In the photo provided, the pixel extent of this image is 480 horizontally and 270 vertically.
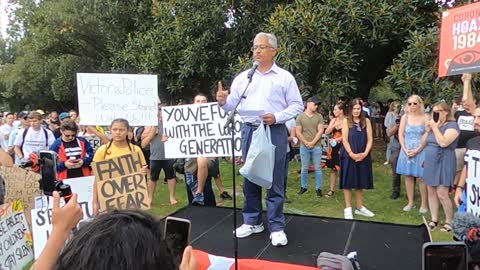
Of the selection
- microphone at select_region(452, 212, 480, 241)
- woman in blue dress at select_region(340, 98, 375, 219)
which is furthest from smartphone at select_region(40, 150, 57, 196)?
woman in blue dress at select_region(340, 98, 375, 219)

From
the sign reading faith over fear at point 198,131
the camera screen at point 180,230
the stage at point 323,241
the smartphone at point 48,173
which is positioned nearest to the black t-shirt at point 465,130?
the stage at point 323,241

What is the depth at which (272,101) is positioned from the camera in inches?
144

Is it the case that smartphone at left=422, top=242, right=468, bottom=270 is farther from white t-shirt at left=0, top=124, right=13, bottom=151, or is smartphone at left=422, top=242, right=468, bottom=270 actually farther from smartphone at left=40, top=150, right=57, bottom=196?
white t-shirt at left=0, top=124, right=13, bottom=151

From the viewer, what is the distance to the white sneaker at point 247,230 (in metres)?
3.90

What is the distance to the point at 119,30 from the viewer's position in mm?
13039

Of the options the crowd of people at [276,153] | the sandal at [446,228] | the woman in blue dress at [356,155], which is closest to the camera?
the crowd of people at [276,153]

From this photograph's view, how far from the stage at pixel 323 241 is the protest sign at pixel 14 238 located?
1437 millimetres

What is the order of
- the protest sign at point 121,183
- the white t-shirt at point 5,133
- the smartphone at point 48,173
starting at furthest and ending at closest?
the white t-shirt at point 5,133 → the protest sign at point 121,183 → the smartphone at point 48,173

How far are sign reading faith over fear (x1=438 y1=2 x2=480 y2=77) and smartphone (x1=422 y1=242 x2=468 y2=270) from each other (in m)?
2.76

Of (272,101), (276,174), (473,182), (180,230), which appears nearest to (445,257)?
(180,230)

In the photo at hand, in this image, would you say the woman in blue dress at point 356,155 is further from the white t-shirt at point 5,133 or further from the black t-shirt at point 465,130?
the white t-shirt at point 5,133

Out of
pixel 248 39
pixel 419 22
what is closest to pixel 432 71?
pixel 419 22

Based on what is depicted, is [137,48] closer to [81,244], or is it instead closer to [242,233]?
[242,233]

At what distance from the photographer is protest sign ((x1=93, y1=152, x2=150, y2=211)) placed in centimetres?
409
